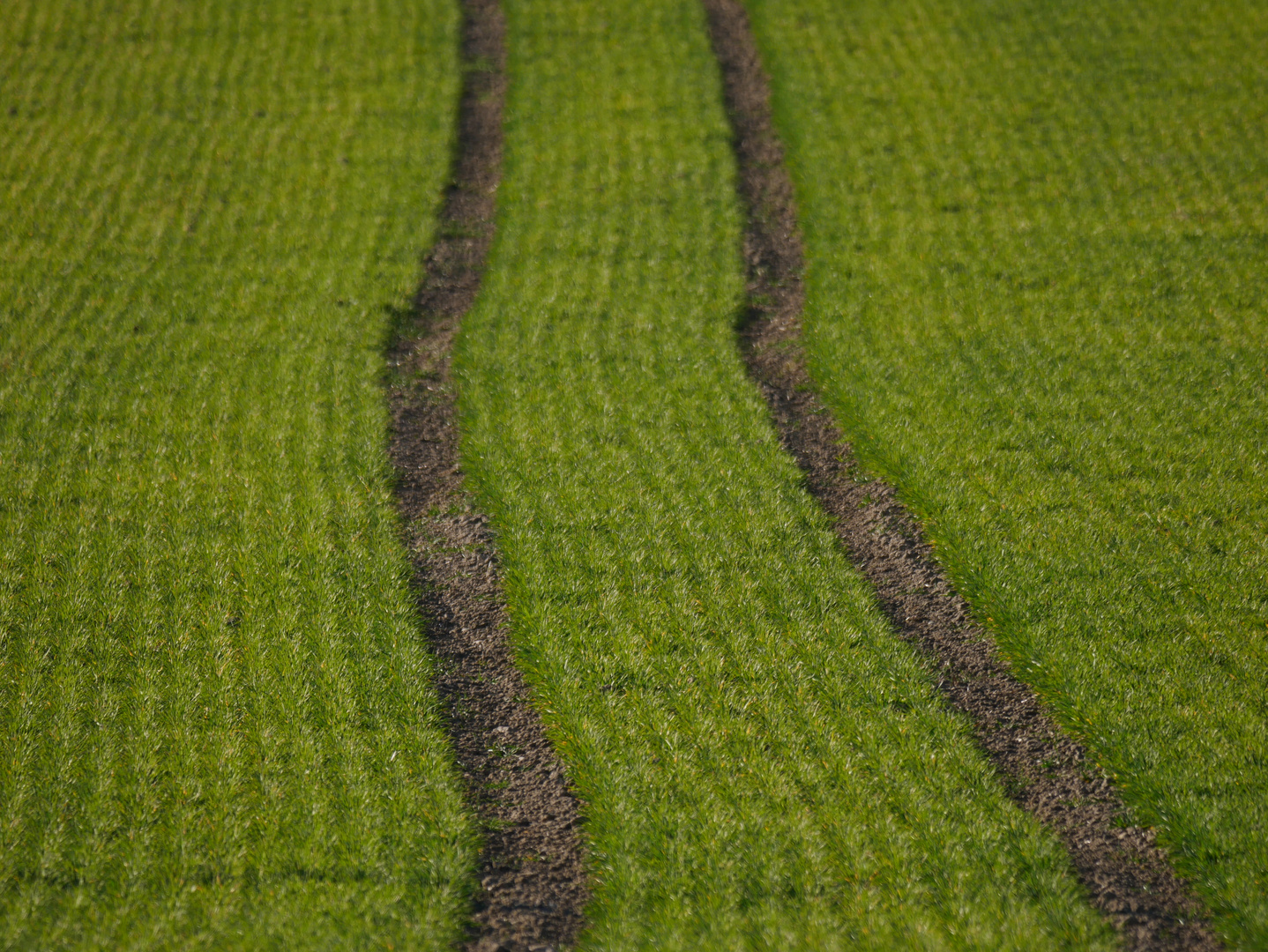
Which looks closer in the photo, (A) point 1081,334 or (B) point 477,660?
(B) point 477,660

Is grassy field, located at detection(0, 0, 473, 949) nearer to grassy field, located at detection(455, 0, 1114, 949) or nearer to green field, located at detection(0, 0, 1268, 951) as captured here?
green field, located at detection(0, 0, 1268, 951)

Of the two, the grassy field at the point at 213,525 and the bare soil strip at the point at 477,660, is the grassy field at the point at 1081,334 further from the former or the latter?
the grassy field at the point at 213,525

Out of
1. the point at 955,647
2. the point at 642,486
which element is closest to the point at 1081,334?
the point at 955,647

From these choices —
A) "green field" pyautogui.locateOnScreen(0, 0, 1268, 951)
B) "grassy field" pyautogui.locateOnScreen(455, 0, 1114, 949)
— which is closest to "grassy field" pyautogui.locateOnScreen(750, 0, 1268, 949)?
"green field" pyautogui.locateOnScreen(0, 0, 1268, 951)

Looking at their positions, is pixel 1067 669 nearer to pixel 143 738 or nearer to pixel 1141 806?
pixel 1141 806

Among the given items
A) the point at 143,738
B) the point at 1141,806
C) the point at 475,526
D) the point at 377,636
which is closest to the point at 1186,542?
the point at 1141,806

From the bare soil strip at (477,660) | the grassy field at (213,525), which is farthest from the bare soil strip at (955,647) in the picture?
the grassy field at (213,525)

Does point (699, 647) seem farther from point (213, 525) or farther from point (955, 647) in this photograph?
point (213, 525)
